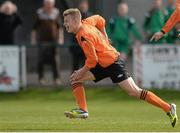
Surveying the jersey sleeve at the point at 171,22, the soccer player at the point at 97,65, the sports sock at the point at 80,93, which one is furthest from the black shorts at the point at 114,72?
the jersey sleeve at the point at 171,22

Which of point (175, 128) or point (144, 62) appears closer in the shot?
point (175, 128)

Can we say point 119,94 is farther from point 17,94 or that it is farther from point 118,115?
point 118,115

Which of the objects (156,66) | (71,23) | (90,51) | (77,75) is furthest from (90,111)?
(90,51)

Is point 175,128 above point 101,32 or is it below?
below

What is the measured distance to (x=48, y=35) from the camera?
21641 mm

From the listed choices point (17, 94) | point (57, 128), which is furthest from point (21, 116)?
point (17, 94)

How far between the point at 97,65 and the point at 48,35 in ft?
29.1

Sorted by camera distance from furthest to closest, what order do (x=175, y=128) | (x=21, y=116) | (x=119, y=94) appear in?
(x=119, y=94), (x=21, y=116), (x=175, y=128)

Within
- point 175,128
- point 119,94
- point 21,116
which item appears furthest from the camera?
point 119,94

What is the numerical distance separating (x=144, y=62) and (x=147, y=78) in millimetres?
409

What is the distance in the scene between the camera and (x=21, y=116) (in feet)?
51.9

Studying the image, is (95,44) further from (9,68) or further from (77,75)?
(9,68)

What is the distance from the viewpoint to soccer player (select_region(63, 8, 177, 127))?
12.6 m

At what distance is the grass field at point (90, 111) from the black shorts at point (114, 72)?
75 centimetres
